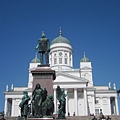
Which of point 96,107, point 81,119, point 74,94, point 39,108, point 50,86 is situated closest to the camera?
point 39,108

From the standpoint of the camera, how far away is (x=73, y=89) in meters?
56.0

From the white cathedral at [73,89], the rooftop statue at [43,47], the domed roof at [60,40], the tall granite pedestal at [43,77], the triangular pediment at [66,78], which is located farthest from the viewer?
the domed roof at [60,40]

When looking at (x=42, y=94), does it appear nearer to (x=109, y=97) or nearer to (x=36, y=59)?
(x=109, y=97)

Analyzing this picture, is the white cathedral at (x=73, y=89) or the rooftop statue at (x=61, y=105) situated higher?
the white cathedral at (x=73, y=89)

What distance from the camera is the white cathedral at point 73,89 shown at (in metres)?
55.6

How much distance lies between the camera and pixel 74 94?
55.1 meters

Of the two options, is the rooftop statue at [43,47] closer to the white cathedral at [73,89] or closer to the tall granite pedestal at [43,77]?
the tall granite pedestal at [43,77]

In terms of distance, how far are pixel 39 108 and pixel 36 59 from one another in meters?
58.7

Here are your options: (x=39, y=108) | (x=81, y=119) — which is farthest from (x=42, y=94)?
(x=81, y=119)

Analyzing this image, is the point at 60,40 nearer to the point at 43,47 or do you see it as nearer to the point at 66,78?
the point at 66,78

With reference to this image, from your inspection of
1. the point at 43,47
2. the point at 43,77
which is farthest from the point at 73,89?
the point at 43,77

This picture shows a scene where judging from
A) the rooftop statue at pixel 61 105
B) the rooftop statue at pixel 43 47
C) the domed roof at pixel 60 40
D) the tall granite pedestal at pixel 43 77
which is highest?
the domed roof at pixel 60 40

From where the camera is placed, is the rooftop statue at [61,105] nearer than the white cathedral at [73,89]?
Yes

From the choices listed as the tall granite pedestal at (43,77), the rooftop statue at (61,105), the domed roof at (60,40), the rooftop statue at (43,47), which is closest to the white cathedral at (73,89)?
the domed roof at (60,40)
